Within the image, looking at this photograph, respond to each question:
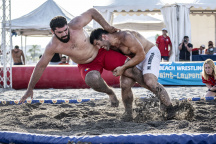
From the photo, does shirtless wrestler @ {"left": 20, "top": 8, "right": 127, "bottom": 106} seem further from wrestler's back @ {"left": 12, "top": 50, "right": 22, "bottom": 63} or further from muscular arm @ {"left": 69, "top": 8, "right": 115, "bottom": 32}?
wrestler's back @ {"left": 12, "top": 50, "right": 22, "bottom": 63}

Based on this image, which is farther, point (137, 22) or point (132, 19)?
point (137, 22)

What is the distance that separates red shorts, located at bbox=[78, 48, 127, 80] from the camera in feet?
13.4

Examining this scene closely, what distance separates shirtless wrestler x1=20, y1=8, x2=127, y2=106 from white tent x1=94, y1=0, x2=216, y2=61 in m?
7.51

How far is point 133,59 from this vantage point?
372 centimetres

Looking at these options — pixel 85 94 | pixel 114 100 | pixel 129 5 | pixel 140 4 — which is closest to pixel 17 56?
pixel 129 5

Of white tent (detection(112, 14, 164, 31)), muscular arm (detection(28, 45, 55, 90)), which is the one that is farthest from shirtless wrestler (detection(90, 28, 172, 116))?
white tent (detection(112, 14, 164, 31))

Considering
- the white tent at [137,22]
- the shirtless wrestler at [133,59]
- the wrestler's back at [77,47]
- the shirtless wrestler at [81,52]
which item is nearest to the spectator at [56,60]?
the white tent at [137,22]

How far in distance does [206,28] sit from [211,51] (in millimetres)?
4604

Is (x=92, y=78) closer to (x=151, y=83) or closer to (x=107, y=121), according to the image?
(x=107, y=121)

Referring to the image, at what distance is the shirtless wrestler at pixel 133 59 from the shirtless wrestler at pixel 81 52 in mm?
150

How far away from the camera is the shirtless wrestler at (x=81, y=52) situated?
12.4 feet

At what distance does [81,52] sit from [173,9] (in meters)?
8.22

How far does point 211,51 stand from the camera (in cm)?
1158

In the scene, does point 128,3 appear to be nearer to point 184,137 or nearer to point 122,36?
point 122,36
